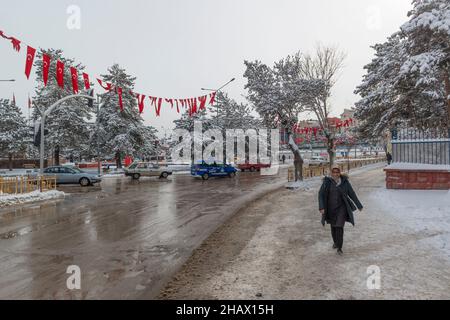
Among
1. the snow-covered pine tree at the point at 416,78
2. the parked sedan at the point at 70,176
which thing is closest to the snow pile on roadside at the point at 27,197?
the parked sedan at the point at 70,176

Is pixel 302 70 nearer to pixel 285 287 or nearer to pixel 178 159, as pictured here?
pixel 285 287

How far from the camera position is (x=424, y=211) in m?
9.45

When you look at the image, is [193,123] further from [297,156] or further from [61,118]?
[297,156]

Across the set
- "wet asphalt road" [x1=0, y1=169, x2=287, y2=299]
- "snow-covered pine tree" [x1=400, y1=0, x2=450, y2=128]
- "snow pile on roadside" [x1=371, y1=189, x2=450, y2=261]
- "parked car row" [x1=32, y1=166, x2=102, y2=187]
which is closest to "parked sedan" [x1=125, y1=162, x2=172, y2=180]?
"parked car row" [x1=32, y1=166, x2=102, y2=187]

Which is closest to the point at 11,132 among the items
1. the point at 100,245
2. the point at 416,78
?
the point at 100,245

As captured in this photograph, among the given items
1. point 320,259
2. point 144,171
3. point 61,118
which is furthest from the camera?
point 61,118

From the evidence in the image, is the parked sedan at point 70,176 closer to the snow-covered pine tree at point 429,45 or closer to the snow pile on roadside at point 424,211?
the snow pile on roadside at point 424,211

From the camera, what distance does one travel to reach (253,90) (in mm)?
21031

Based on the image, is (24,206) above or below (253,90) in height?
below

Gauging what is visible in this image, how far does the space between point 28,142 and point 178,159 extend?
2275 cm

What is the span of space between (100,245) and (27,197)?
10239 millimetres

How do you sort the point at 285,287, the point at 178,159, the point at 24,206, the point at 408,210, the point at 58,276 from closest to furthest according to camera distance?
the point at 285,287
the point at 58,276
the point at 408,210
the point at 24,206
the point at 178,159

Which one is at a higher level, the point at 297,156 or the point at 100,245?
the point at 297,156
